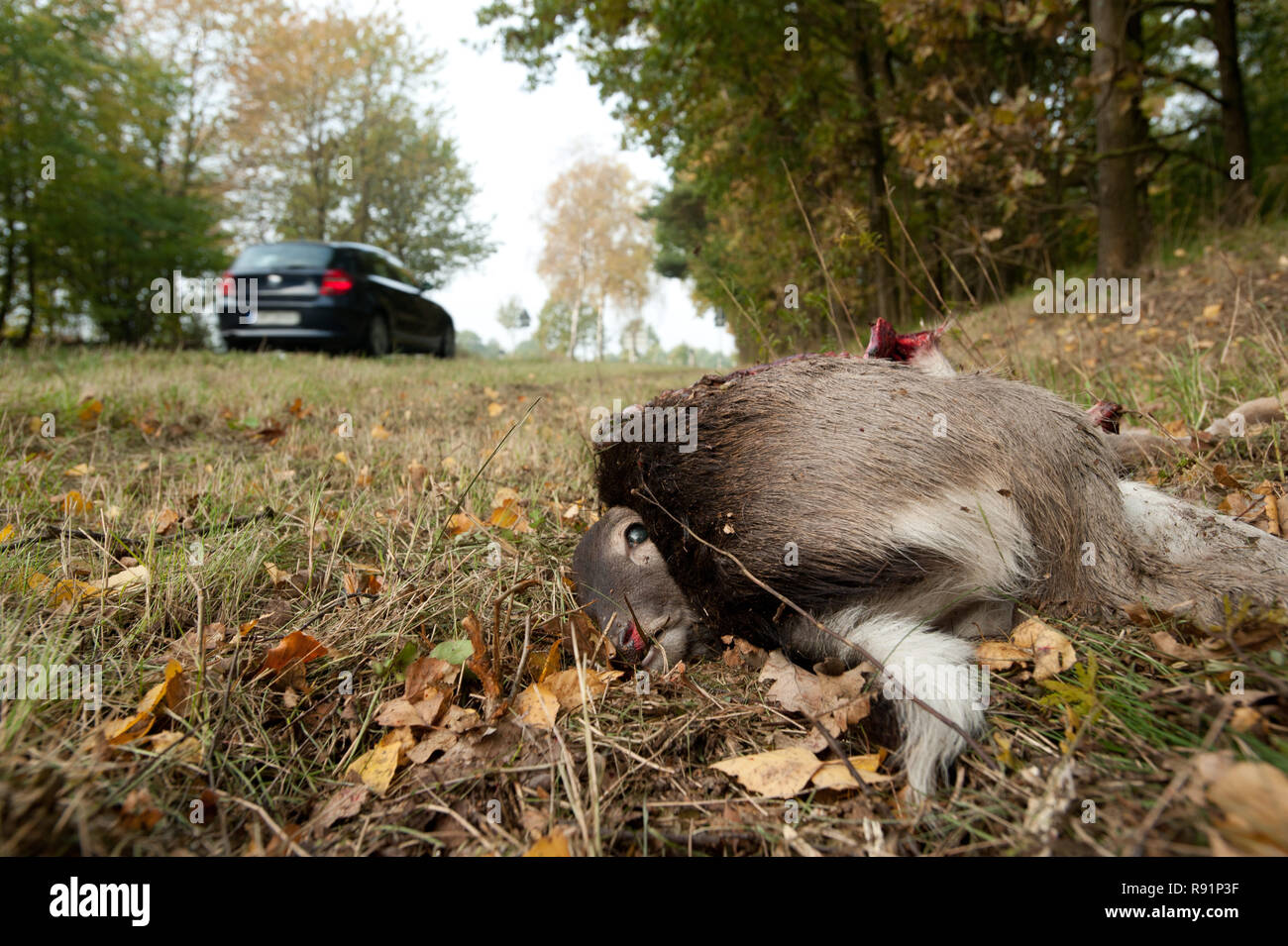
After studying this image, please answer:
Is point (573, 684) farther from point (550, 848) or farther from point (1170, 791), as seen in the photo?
point (1170, 791)

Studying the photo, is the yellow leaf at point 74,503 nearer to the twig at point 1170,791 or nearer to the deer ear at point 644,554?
the deer ear at point 644,554

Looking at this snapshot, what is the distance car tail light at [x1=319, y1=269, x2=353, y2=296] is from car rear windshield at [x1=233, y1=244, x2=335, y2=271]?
0.14 metres

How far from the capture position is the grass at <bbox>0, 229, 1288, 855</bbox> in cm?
119

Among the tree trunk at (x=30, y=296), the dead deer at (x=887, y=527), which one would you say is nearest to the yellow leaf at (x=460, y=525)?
the dead deer at (x=887, y=527)

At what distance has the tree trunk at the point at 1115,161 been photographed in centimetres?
617

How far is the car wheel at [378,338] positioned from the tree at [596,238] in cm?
2135

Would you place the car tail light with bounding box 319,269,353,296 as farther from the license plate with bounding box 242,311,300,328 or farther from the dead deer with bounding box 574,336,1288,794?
the dead deer with bounding box 574,336,1288,794

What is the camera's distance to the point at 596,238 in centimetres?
3328

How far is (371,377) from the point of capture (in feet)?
23.3

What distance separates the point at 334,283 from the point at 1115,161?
32.7 ft

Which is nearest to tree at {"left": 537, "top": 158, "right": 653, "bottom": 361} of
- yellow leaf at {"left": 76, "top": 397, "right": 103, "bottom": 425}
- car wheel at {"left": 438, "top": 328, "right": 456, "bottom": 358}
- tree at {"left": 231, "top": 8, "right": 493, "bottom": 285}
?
tree at {"left": 231, "top": 8, "right": 493, "bottom": 285}

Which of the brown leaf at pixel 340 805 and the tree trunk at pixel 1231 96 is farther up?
the tree trunk at pixel 1231 96
